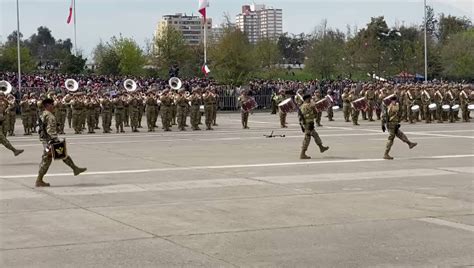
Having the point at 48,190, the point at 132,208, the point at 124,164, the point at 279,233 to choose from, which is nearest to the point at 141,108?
the point at 124,164

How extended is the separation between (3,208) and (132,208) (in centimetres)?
198

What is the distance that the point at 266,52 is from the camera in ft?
242

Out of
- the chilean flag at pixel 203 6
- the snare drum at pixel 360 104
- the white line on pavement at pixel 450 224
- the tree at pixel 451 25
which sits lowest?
the white line on pavement at pixel 450 224

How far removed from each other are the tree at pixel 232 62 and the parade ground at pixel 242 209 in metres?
36.5

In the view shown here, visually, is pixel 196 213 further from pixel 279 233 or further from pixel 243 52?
pixel 243 52

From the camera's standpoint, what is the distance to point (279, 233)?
11234 millimetres

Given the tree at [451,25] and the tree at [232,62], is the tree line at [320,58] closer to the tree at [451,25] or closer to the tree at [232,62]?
the tree at [232,62]

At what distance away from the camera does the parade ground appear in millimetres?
9922

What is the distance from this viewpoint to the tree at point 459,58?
7262cm

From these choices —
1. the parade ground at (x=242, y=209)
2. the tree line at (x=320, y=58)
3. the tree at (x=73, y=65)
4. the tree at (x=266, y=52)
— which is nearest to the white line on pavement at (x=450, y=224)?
the parade ground at (x=242, y=209)

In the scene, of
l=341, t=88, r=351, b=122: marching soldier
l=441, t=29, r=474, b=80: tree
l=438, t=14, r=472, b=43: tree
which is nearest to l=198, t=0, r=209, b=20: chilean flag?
l=341, t=88, r=351, b=122: marching soldier

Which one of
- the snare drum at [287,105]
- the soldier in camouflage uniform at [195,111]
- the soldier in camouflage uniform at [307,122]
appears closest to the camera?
the soldier in camouflage uniform at [307,122]

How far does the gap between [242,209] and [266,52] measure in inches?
2403

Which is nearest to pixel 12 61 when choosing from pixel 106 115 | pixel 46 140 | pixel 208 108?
pixel 106 115
